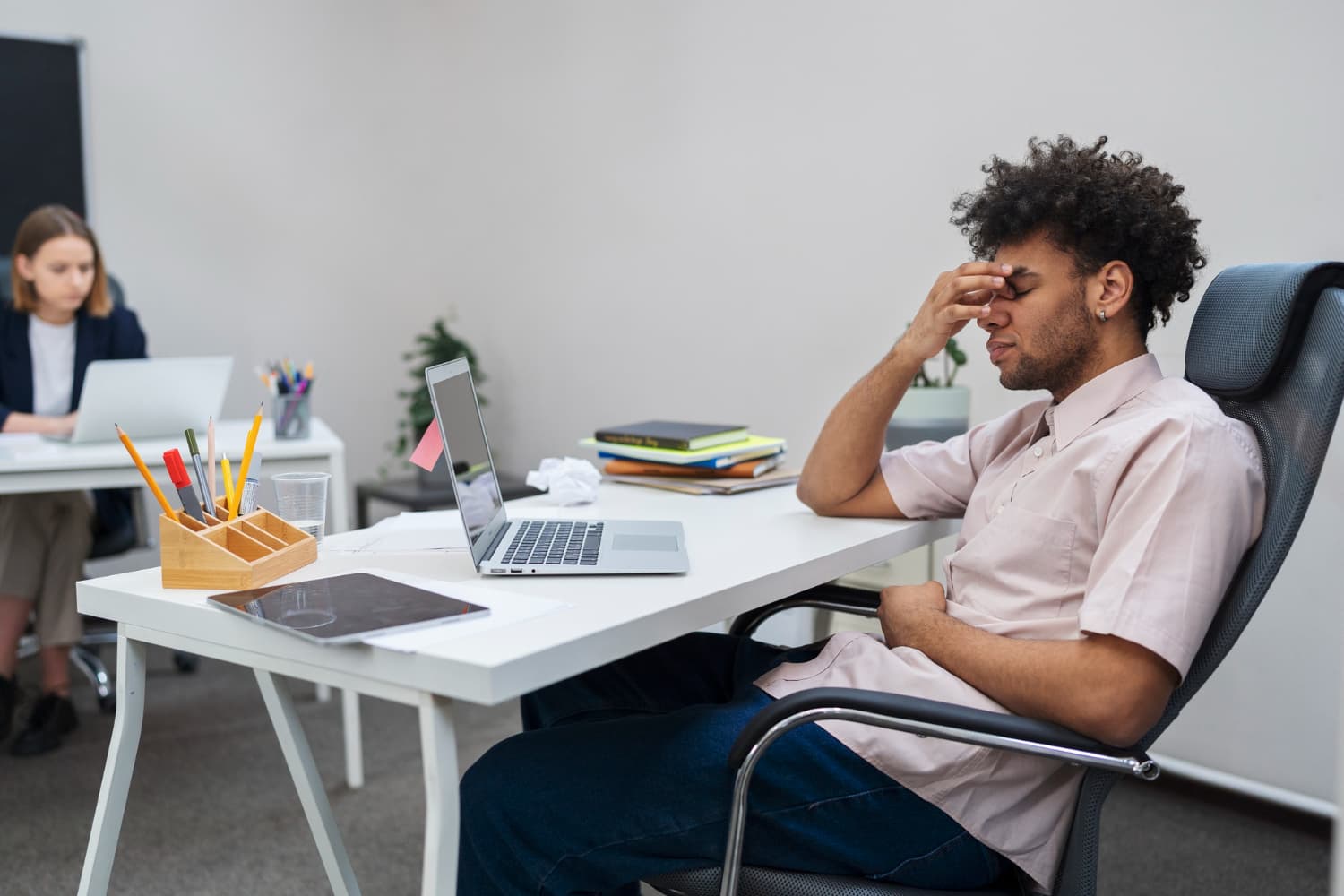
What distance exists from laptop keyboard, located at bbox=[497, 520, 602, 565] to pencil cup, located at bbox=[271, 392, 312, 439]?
3.64ft

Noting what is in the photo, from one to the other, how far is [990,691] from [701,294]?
2.23 metres

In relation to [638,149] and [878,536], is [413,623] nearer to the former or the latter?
[878,536]

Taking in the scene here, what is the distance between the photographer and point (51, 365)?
3.00m

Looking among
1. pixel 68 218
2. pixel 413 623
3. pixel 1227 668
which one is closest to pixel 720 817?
pixel 413 623

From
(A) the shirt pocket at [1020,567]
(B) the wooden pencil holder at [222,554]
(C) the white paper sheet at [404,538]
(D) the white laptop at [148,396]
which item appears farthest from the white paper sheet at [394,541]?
(D) the white laptop at [148,396]

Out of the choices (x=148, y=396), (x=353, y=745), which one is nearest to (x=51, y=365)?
(x=148, y=396)

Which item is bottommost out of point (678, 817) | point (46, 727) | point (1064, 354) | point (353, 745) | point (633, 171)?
point (46, 727)

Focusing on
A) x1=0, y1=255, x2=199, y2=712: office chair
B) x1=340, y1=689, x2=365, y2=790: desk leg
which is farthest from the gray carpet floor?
x1=0, y1=255, x2=199, y2=712: office chair

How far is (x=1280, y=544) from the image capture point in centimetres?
114

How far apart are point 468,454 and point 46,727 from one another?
6.40 ft

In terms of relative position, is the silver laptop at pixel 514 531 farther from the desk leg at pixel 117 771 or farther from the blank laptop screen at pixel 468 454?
the desk leg at pixel 117 771

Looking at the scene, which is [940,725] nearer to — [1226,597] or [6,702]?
[1226,597]

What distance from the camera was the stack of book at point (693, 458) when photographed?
1.94 m

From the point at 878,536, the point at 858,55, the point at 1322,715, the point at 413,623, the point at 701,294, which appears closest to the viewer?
the point at 413,623
